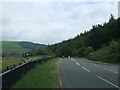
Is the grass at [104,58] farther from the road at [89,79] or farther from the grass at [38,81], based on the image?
the grass at [38,81]

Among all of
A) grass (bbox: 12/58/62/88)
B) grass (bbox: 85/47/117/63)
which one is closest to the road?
grass (bbox: 12/58/62/88)

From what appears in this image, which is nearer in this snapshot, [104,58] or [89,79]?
[89,79]

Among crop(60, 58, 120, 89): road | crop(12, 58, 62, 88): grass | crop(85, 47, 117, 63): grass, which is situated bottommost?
crop(60, 58, 120, 89): road

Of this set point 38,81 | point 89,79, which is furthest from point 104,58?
point 38,81

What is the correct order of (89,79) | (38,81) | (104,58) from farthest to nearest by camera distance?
1. (104,58)
2. (89,79)
3. (38,81)

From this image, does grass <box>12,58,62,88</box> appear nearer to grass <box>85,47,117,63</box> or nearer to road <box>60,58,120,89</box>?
road <box>60,58,120,89</box>

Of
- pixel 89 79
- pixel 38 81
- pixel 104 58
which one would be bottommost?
pixel 89 79

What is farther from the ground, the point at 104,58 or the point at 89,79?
the point at 104,58

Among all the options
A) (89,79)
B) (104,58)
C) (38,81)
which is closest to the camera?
(38,81)

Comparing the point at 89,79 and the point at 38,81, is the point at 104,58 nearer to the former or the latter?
the point at 89,79

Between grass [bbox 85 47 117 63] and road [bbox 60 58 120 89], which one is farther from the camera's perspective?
grass [bbox 85 47 117 63]

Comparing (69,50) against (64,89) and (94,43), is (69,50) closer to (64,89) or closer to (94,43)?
(94,43)

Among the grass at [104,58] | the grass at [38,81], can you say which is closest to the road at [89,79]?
the grass at [38,81]

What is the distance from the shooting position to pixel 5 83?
1304 cm
